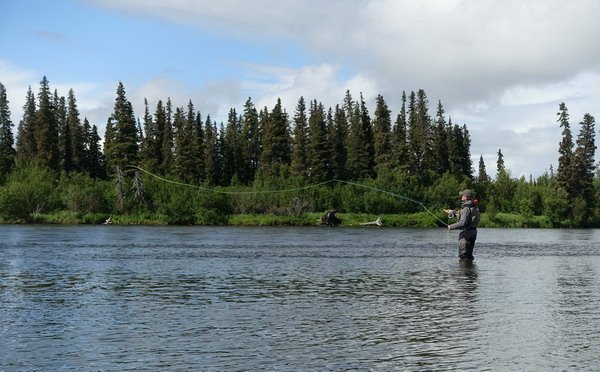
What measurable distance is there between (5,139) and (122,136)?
46.1 m

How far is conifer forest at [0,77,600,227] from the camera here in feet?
346

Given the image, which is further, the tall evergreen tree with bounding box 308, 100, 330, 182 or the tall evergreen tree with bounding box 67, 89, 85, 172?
the tall evergreen tree with bounding box 67, 89, 85, 172

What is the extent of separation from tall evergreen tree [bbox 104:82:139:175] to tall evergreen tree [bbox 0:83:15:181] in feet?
68.0

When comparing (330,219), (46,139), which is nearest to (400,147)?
→ (330,219)

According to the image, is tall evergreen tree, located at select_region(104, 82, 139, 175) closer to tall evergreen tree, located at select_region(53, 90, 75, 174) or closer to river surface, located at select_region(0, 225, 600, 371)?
tall evergreen tree, located at select_region(53, 90, 75, 174)

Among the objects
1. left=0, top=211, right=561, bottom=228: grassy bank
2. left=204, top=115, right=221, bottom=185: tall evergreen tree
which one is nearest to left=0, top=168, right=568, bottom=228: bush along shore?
left=0, top=211, right=561, bottom=228: grassy bank

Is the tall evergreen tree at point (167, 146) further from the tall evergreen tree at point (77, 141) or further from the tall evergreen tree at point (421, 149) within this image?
the tall evergreen tree at point (421, 149)

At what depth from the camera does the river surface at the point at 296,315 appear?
1564 cm

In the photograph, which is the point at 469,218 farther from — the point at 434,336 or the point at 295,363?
the point at 295,363

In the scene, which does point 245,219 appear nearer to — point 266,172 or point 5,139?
point 266,172

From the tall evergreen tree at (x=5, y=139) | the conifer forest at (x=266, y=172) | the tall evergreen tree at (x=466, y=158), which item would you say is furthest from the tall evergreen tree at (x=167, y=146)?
the tall evergreen tree at (x=466, y=158)

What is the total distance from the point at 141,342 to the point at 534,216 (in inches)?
4282

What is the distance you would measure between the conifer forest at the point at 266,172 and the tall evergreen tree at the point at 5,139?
0.94 feet

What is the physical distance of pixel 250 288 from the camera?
27500mm
